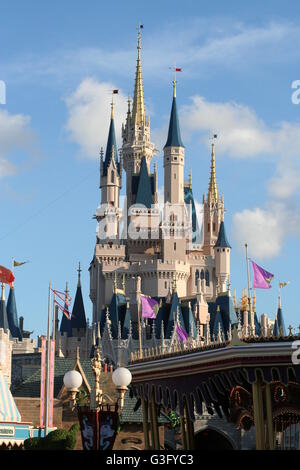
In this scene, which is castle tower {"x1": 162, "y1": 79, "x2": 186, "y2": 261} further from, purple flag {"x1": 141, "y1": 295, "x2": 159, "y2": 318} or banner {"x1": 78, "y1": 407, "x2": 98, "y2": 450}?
banner {"x1": 78, "y1": 407, "x2": 98, "y2": 450}

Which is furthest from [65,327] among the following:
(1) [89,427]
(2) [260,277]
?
A: (1) [89,427]

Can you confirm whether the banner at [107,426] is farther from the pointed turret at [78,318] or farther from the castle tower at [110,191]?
the castle tower at [110,191]

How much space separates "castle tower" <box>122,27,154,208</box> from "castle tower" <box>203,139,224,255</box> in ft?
26.6

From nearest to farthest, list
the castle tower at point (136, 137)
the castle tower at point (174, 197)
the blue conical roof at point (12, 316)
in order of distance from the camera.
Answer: the blue conical roof at point (12, 316), the castle tower at point (174, 197), the castle tower at point (136, 137)

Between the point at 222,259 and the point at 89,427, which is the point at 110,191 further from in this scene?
the point at 89,427

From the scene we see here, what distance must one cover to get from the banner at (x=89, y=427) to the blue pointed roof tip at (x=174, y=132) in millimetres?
89998

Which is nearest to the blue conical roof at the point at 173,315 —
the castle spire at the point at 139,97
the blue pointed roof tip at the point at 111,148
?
the blue pointed roof tip at the point at 111,148

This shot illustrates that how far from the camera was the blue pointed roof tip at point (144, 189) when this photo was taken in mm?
112562

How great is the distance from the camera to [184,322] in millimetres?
94000

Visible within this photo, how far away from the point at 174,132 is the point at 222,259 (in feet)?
50.6
